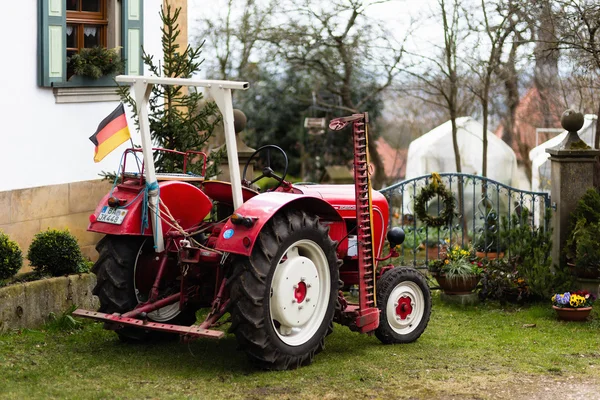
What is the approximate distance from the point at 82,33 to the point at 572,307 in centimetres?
560

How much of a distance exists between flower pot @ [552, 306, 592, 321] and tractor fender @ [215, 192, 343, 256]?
3300 mm

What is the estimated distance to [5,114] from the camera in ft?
27.7

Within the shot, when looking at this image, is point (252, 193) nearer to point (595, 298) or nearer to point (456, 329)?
point (456, 329)

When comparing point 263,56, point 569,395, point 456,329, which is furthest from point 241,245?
point 263,56

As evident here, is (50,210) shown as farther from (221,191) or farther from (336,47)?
(336,47)

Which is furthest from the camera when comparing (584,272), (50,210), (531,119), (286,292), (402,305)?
(531,119)

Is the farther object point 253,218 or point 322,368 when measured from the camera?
point 322,368

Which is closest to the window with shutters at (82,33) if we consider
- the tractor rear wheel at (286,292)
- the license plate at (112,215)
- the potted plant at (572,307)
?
the license plate at (112,215)

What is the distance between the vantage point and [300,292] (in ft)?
21.5

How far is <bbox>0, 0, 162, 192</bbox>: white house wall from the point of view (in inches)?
334

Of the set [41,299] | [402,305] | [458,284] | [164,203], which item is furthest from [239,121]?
[402,305]

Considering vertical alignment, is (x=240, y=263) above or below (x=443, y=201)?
below

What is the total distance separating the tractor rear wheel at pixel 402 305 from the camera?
7.29 metres

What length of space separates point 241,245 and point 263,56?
1520cm
